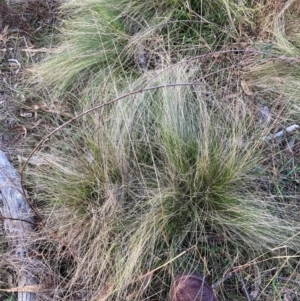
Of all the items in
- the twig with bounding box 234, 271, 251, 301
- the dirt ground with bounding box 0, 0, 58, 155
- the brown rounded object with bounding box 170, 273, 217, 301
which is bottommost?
the twig with bounding box 234, 271, 251, 301

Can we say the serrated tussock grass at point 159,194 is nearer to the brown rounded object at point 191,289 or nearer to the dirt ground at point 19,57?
the brown rounded object at point 191,289

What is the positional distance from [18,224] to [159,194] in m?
0.58

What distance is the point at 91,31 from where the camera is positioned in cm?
233

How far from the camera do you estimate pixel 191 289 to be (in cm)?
137

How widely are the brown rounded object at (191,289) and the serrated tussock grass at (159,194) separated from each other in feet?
0.26

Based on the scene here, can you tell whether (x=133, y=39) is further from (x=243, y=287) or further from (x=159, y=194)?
(x=243, y=287)

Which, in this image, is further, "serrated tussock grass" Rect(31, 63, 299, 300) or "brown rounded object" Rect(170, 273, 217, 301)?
"serrated tussock grass" Rect(31, 63, 299, 300)

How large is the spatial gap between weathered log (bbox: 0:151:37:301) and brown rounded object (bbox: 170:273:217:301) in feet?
1.83

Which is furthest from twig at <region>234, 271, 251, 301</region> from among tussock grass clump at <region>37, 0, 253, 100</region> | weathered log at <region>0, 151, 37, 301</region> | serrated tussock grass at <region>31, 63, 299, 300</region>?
tussock grass clump at <region>37, 0, 253, 100</region>

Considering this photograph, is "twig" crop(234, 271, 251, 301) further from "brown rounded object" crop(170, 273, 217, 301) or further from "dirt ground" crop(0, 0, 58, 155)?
"dirt ground" crop(0, 0, 58, 155)

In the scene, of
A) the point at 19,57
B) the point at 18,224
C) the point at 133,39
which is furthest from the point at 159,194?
the point at 19,57

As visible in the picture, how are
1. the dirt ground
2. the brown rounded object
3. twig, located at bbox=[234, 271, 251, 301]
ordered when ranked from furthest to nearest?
the dirt ground
twig, located at bbox=[234, 271, 251, 301]
the brown rounded object

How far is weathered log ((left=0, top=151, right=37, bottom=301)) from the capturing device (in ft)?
5.32

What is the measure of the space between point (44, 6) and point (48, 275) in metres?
1.73
